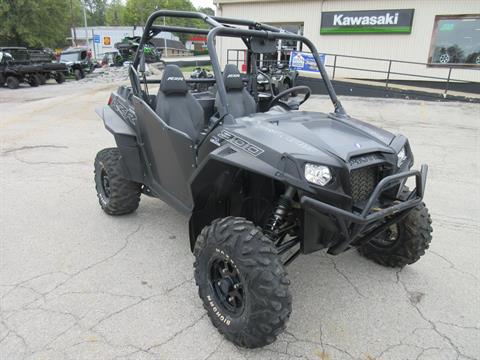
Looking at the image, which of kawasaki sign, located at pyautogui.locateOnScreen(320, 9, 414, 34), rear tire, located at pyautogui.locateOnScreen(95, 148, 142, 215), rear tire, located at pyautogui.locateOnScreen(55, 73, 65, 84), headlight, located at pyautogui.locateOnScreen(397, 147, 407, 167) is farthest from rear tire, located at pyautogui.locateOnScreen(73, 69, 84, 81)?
headlight, located at pyautogui.locateOnScreen(397, 147, 407, 167)

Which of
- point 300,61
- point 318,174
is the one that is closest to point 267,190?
point 318,174

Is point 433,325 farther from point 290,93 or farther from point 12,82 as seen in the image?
point 12,82

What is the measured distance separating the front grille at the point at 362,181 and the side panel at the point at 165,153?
3.78 ft

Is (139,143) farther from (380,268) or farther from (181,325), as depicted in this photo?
(380,268)

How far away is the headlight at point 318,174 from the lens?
225cm

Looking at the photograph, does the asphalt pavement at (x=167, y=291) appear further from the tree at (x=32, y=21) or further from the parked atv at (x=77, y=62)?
the tree at (x=32, y=21)

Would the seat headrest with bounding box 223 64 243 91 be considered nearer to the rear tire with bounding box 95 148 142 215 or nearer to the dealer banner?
the rear tire with bounding box 95 148 142 215

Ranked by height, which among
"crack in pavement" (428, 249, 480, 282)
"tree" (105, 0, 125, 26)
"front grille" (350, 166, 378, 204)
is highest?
"tree" (105, 0, 125, 26)

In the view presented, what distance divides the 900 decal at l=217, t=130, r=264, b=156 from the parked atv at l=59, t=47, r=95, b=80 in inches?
900

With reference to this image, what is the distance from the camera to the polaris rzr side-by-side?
7.41 ft

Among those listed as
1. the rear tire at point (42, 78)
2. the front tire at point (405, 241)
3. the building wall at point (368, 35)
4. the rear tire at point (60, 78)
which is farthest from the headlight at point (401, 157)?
the rear tire at point (60, 78)

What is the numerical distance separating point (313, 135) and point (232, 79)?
1720 millimetres

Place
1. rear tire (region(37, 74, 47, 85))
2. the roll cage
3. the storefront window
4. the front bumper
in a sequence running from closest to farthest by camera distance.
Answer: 1. the front bumper
2. the roll cage
3. the storefront window
4. rear tire (region(37, 74, 47, 85))

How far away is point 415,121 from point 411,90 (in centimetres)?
441
